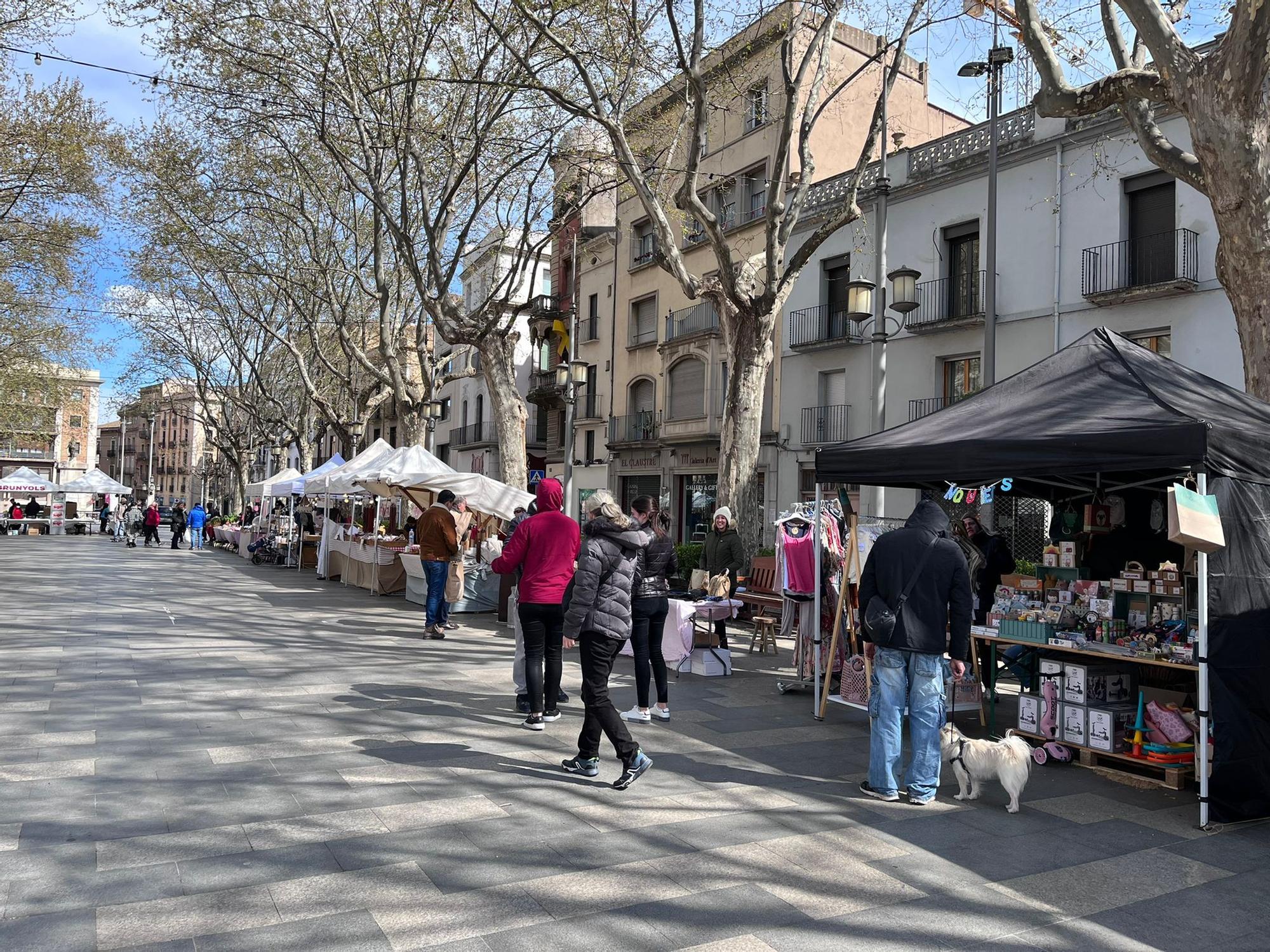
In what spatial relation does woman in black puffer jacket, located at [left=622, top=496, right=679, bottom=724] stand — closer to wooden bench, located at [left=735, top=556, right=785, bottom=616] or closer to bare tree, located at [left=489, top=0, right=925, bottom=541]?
wooden bench, located at [left=735, top=556, right=785, bottom=616]

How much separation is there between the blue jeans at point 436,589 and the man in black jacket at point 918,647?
6932 millimetres

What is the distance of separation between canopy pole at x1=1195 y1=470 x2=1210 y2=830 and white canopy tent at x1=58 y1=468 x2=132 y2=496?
44643 millimetres

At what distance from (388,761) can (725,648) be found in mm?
4592

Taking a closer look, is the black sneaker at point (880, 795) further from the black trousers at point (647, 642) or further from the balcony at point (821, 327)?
the balcony at point (821, 327)

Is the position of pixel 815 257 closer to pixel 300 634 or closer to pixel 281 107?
pixel 281 107

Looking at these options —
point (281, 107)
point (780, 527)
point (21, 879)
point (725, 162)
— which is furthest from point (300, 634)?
point (725, 162)

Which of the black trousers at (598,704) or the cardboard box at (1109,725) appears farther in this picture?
the cardboard box at (1109,725)

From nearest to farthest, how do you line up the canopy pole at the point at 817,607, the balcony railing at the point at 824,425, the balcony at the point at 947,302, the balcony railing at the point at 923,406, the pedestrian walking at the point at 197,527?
the canopy pole at the point at 817,607, the balcony at the point at 947,302, the balcony railing at the point at 923,406, the balcony railing at the point at 824,425, the pedestrian walking at the point at 197,527

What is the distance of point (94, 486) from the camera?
41.4 meters

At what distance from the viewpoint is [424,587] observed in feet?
48.7

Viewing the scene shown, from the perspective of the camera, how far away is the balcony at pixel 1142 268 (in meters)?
16.5

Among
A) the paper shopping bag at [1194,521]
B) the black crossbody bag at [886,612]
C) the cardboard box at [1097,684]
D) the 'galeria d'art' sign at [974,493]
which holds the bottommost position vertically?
the cardboard box at [1097,684]

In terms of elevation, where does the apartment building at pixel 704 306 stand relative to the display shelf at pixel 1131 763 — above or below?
above

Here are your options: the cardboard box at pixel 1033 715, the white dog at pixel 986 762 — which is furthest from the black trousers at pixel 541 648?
the cardboard box at pixel 1033 715
